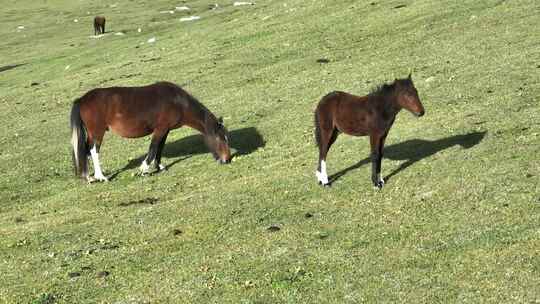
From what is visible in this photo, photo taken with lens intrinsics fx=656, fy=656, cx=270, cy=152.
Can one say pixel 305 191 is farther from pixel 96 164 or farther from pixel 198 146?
pixel 198 146

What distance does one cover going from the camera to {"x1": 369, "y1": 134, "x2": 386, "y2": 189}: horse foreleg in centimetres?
1770

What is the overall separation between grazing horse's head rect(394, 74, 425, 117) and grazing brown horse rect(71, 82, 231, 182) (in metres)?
7.21

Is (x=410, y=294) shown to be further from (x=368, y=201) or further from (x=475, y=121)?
(x=475, y=121)

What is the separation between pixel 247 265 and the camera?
14.2m

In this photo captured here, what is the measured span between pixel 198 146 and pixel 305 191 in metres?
8.46

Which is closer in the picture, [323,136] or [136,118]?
[323,136]

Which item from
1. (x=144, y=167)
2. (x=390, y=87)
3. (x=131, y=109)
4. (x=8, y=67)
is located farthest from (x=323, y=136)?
(x=8, y=67)

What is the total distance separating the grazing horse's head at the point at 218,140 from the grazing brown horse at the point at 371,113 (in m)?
4.61

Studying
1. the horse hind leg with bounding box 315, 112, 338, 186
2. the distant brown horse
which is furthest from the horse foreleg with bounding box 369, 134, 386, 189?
the distant brown horse

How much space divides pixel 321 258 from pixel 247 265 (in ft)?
5.28

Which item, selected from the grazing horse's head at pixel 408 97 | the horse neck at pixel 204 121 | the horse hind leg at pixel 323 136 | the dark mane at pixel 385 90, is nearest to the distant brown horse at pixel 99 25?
the horse neck at pixel 204 121

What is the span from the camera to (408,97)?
17.1 metres

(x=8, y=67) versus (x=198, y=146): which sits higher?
(x=198, y=146)

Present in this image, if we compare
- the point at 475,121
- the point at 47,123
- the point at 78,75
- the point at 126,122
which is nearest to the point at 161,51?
the point at 78,75
